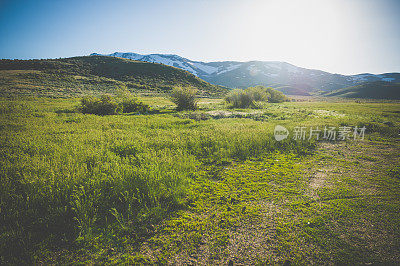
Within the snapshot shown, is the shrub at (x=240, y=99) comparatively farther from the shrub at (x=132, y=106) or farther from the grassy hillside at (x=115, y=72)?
the grassy hillside at (x=115, y=72)

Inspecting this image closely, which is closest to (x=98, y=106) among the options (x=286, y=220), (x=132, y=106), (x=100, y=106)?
(x=100, y=106)

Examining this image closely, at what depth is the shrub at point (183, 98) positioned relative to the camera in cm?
2448

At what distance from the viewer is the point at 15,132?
8.72 meters

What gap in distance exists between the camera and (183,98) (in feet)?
80.3

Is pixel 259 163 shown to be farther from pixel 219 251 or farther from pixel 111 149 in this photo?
pixel 111 149

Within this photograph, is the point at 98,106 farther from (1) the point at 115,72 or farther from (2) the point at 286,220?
(1) the point at 115,72

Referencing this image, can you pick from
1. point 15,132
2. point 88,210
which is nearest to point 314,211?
point 88,210

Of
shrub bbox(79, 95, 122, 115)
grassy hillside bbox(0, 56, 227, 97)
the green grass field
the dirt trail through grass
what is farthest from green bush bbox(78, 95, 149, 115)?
grassy hillside bbox(0, 56, 227, 97)

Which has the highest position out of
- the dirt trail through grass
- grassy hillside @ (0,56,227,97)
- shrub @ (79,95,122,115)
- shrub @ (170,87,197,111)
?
grassy hillside @ (0,56,227,97)

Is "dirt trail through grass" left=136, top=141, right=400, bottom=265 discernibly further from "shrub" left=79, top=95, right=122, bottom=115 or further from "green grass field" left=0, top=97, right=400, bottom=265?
"shrub" left=79, top=95, right=122, bottom=115

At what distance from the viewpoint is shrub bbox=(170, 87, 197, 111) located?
2448 centimetres

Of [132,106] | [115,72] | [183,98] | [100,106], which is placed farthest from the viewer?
[115,72]

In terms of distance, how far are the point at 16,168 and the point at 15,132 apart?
607 cm

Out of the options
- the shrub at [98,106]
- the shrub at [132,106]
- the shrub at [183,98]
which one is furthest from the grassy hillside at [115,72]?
the shrub at [98,106]
